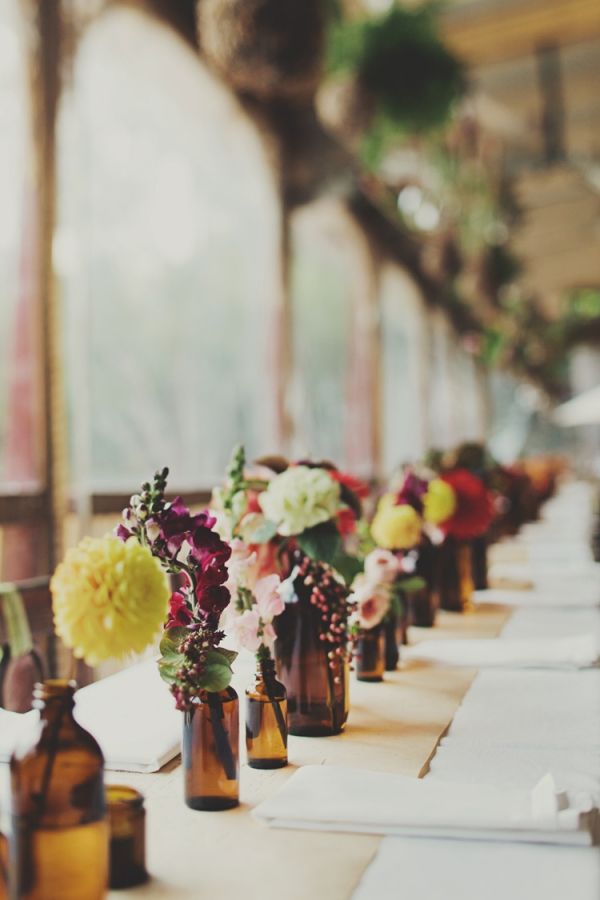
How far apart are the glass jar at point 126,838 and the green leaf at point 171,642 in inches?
6.0

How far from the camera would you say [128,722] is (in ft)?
4.13

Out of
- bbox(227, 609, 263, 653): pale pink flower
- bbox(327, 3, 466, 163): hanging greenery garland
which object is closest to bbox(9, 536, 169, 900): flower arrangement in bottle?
bbox(227, 609, 263, 653): pale pink flower

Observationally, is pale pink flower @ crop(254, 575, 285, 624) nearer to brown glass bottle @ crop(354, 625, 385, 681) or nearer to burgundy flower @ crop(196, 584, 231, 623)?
burgundy flower @ crop(196, 584, 231, 623)

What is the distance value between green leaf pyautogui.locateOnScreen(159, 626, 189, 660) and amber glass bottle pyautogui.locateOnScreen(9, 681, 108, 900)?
0.19 meters

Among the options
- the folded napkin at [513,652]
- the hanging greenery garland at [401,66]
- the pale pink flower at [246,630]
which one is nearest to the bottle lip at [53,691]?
the pale pink flower at [246,630]

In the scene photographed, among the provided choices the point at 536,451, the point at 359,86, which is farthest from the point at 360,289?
the point at 536,451

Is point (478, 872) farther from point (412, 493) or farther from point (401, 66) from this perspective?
point (401, 66)

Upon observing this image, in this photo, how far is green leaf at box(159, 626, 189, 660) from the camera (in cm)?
90

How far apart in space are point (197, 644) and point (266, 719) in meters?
0.21

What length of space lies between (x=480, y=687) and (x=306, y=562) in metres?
0.41

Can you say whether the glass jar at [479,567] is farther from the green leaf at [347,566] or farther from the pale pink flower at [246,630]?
the pale pink flower at [246,630]

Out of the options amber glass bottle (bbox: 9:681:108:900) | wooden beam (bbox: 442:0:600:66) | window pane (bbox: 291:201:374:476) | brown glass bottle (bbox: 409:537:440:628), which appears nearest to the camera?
amber glass bottle (bbox: 9:681:108:900)

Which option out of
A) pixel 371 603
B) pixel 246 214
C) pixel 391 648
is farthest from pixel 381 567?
pixel 246 214

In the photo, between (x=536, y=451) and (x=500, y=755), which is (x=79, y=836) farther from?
(x=536, y=451)
